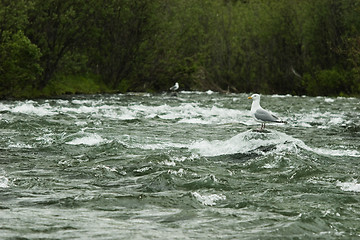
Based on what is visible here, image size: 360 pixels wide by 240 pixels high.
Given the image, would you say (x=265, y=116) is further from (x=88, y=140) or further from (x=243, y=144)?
(x=88, y=140)

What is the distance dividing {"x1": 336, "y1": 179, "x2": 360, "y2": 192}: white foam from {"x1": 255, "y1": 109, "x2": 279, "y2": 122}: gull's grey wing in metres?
4.76

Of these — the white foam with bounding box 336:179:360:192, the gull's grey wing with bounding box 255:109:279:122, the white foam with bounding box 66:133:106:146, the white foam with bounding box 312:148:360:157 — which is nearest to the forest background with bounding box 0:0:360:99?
the white foam with bounding box 66:133:106:146

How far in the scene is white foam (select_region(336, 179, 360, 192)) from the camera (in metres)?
9.40

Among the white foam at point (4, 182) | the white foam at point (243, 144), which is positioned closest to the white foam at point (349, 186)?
the white foam at point (243, 144)

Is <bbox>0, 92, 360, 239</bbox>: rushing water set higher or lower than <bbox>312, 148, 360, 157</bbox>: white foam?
higher

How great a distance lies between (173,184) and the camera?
376 inches

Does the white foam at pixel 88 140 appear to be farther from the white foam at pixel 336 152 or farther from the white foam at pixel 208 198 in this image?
the white foam at pixel 208 198

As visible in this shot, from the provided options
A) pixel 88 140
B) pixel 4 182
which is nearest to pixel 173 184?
pixel 4 182

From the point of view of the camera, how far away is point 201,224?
696 centimetres

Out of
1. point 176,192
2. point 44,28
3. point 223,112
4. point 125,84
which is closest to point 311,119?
point 223,112

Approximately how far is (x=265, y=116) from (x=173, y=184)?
585 centimetres

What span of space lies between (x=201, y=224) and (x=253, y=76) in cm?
5756

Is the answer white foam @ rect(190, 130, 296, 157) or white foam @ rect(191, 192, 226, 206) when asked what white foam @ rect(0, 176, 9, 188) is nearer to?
white foam @ rect(191, 192, 226, 206)

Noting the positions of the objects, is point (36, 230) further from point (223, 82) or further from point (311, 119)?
point (223, 82)
